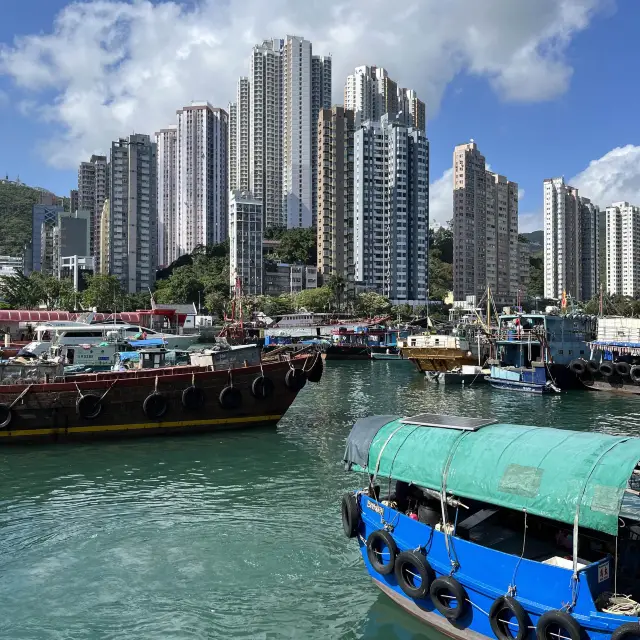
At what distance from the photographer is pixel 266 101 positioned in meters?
138

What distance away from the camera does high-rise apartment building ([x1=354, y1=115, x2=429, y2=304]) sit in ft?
336

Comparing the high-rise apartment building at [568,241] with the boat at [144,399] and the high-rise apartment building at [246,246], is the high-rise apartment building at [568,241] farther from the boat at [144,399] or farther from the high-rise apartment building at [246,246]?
the boat at [144,399]

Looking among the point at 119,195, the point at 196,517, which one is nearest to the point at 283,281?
the point at 119,195

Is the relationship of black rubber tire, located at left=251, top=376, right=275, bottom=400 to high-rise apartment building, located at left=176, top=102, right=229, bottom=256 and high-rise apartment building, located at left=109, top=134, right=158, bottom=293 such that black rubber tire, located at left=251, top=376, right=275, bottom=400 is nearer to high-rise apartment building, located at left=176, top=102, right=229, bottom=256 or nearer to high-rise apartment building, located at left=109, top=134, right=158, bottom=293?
high-rise apartment building, located at left=109, top=134, right=158, bottom=293

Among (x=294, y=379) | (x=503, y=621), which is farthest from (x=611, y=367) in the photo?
(x=503, y=621)

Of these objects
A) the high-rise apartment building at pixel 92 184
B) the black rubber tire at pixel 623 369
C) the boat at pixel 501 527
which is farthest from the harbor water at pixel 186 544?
the high-rise apartment building at pixel 92 184

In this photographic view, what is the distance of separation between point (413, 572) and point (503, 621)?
1561mm

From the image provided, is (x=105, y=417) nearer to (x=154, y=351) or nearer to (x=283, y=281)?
(x=154, y=351)

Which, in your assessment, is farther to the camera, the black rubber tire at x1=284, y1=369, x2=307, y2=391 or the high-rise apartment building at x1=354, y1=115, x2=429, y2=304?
the high-rise apartment building at x1=354, y1=115, x2=429, y2=304

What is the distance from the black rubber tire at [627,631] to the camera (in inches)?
239

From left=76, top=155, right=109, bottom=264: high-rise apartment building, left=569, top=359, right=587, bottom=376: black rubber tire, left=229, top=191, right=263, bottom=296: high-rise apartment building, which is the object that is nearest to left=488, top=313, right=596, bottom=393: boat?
left=569, top=359, right=587, bottom=376: black rubber tire

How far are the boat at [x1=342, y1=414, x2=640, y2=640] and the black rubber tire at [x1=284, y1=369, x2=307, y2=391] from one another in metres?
11.2

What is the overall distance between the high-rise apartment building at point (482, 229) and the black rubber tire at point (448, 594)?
117415mm

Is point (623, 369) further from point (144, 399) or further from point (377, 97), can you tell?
point (377, 97)
